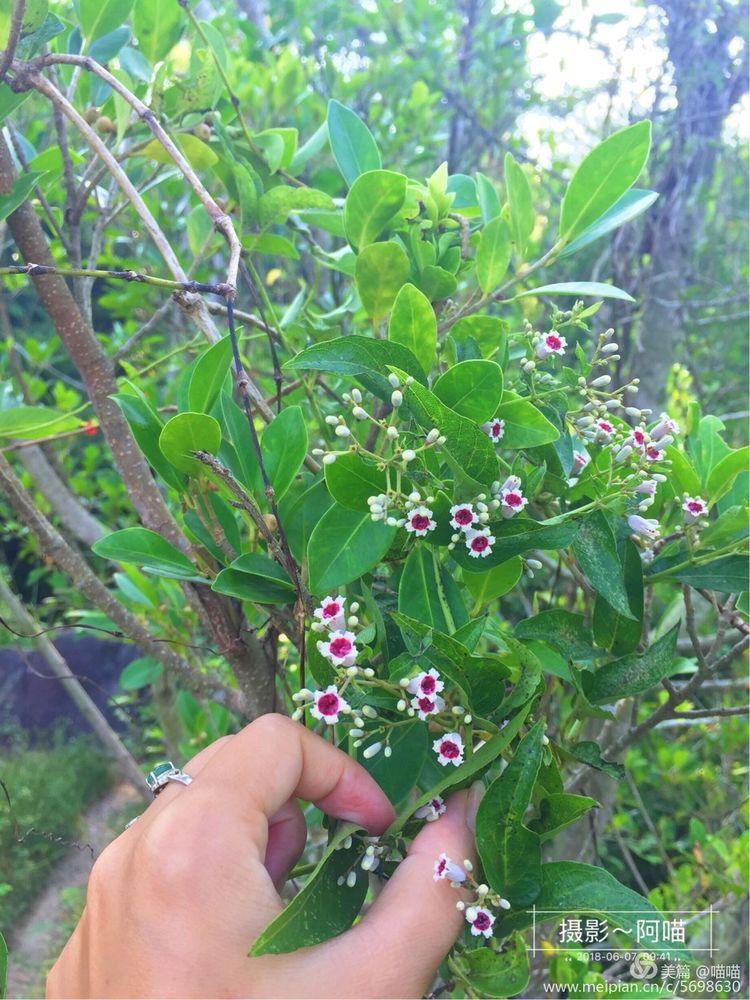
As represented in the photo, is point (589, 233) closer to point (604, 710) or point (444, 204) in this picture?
point (444, 204)

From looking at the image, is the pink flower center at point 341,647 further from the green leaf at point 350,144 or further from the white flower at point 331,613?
the green leaf at point 350,144

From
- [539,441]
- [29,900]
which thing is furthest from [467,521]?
[29,900]

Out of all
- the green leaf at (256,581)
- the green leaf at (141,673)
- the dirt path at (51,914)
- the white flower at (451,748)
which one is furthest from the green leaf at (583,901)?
the dirt path at (51,914)

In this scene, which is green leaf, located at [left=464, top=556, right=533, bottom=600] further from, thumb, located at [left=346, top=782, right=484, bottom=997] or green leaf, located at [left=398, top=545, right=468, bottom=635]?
thumb, located at [left=346, top=782, right=484, bottom=997]

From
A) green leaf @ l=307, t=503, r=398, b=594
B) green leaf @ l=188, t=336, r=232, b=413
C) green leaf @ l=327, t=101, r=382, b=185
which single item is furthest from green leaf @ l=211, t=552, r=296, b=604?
green leaf @ l=327, t=101, r=382, b=185

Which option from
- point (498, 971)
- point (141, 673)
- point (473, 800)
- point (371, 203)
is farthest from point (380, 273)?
point (141, 673)

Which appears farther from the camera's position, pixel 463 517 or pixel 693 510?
pixel 693 510

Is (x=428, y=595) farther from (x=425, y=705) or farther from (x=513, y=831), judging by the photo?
(x=513, y=831)
